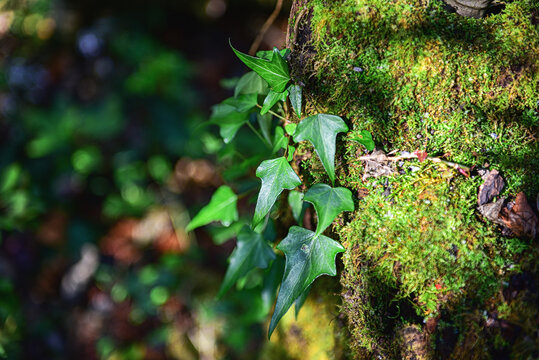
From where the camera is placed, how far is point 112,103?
283cm

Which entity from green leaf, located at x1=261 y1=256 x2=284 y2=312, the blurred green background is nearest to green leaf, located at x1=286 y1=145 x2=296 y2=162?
green leaf, located at x1=261 y1=256 x2=284 y2=312

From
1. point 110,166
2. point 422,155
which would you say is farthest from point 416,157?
point 110,166

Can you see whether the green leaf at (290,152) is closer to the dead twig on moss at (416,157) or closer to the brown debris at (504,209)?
the dead twig on moss at (416,157)

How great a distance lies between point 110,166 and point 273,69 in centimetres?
249

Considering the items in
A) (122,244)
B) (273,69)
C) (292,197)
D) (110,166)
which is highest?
(273,69)

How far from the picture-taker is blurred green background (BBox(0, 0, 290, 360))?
8.60ft

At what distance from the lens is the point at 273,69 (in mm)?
757

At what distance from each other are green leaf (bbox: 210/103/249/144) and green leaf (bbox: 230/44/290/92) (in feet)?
0.76

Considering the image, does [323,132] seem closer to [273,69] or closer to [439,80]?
[273,69]

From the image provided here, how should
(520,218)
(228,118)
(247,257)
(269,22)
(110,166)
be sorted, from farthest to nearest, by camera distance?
(110,166) → (269,22) → (228,118) → (247,257) → (520,218)

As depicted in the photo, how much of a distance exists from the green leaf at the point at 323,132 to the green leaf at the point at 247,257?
Result: 322 millimetres

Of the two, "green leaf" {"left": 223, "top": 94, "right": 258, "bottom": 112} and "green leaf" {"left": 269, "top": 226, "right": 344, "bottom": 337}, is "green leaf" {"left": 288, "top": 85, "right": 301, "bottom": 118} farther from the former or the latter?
"green leaf" {"left": 269, "top": 226, "right": 344, "bottom": 337}

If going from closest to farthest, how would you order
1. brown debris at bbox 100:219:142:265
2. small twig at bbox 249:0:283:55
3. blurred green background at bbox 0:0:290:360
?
small twig at bbox 249:0:283:55
blurred green background at bbox 0:0:290:360
brown debris at bbox 100:219:142:265

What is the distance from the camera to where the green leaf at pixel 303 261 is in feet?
2.25
